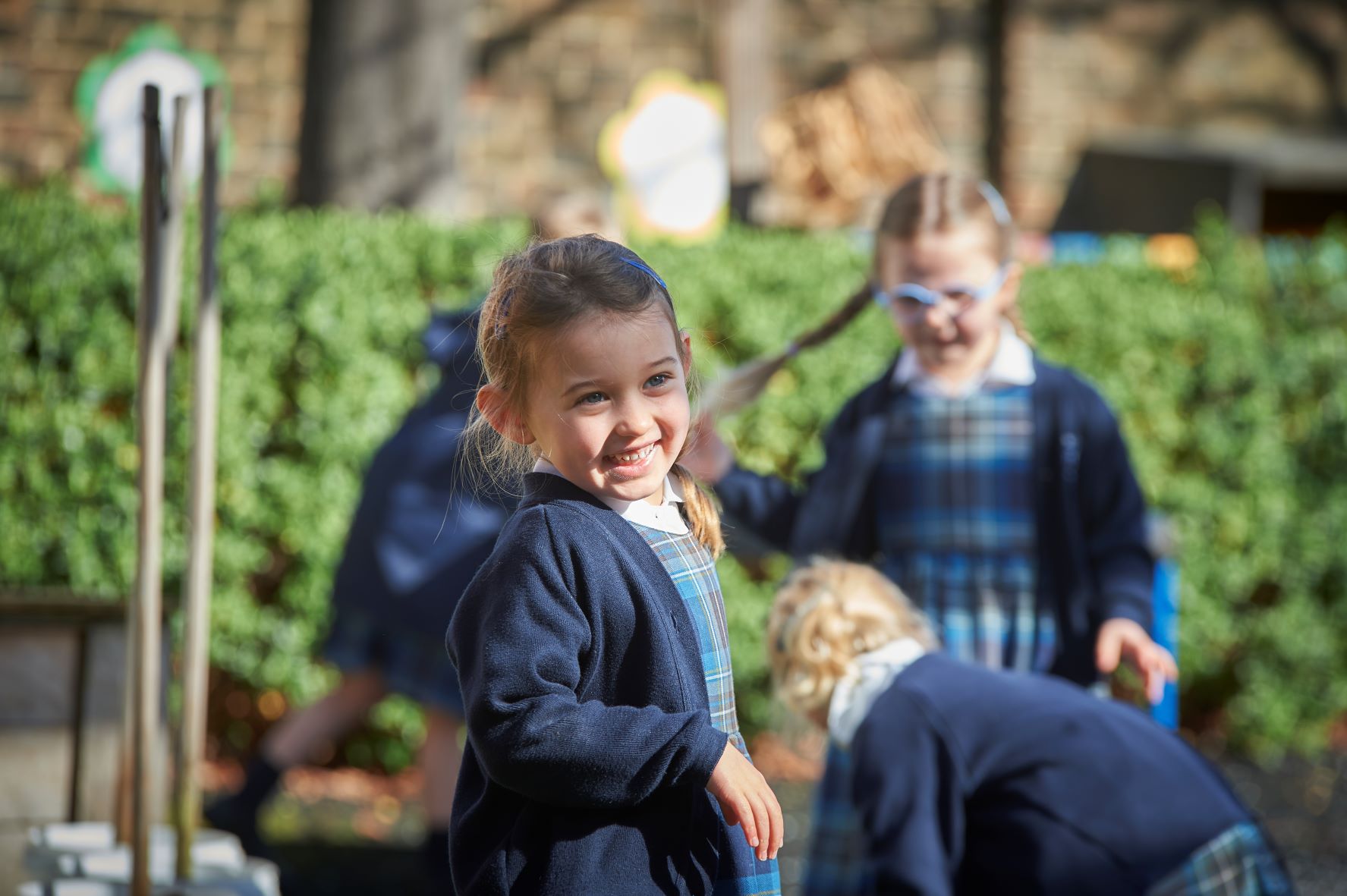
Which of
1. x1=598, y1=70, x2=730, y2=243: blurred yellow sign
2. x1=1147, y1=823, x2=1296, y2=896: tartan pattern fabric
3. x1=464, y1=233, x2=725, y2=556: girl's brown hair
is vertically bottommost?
x1=1147, y1=823, x2=1296, y2=896: tartan pattern fabric

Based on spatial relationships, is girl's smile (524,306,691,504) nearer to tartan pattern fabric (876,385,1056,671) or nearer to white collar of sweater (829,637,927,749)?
white collar of sweater (829,637,927,749)

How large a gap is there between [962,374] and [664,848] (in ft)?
5.10

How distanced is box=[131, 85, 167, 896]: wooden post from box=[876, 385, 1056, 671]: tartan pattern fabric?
1.36 meters

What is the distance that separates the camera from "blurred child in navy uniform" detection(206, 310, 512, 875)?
372cm

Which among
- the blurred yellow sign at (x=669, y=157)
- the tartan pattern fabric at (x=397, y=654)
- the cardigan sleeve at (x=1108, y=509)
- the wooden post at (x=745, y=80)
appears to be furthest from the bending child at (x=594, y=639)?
the blurred yellow sign at (x=669, y=157)

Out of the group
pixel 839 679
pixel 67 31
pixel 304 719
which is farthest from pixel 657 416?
pixel 67 31

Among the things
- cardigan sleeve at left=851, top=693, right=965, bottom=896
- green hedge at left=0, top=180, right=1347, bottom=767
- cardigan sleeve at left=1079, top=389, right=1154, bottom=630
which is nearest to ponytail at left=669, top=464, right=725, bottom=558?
cardigan sleeve at left=851, top=693, right=965, bottom=896

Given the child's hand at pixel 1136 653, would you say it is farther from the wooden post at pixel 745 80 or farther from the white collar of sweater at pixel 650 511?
the wooden post at pixel 745 80

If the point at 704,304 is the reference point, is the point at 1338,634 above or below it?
below

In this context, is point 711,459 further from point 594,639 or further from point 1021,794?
point 594,639

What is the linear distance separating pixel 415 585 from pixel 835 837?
1.60 meters

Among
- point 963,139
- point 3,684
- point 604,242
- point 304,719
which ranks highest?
point 963,139

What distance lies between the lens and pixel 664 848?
1481mm

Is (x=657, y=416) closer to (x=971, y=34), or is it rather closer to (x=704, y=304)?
(x=704, y=304)
